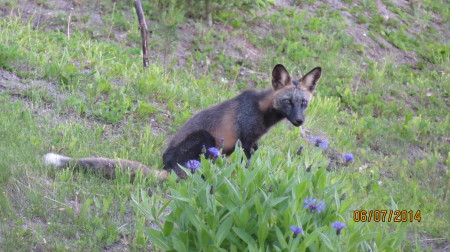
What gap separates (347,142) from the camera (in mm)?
8266

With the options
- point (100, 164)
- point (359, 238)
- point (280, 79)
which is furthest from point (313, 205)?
point (280, 79)

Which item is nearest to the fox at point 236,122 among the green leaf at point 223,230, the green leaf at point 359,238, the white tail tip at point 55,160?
the white tail tip at point 55,160

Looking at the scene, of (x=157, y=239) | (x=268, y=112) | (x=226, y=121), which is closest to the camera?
(x=157, y=239)

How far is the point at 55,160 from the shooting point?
17.9ft

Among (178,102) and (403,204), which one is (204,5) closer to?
(178,102)

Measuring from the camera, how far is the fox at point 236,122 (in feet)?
19.7

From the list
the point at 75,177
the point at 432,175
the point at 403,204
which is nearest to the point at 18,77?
the point at 75,177

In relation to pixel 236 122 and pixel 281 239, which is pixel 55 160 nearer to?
pixel 236 122

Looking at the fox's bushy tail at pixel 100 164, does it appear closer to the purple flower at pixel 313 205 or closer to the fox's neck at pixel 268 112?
the fox's neck at pixel 268 112

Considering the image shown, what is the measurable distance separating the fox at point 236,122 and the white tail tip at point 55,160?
0.19 metres

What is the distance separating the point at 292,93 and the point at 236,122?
2.76ft

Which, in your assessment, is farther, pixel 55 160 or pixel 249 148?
pixel 249 148

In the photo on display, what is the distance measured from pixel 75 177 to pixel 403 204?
4.02 metres

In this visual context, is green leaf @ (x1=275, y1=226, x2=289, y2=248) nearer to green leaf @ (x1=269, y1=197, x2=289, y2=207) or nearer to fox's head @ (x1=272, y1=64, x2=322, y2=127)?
green leaf @ (x1=269, y1=197, x2=289, y2=207)
